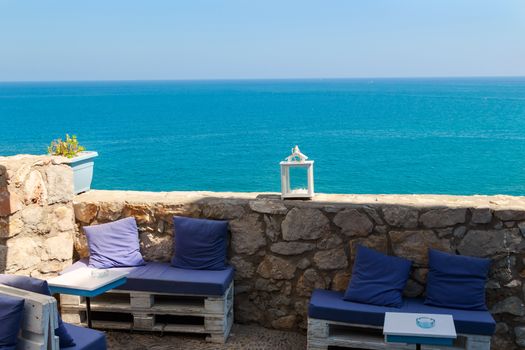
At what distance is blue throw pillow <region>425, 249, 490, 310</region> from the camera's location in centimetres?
454

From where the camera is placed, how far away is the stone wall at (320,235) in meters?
4.73

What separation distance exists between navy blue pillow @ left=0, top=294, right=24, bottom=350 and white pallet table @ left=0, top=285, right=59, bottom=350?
0.15 feet

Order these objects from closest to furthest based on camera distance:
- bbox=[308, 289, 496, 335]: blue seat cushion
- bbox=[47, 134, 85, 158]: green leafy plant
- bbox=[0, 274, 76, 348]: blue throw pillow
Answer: bbox=[0, 274, 76, 348]: blue throw pillow < bbox=[308, 289, 496, 335]: blue seat cushion < bbox=[47, 134, 85, 158]: green leafy plant

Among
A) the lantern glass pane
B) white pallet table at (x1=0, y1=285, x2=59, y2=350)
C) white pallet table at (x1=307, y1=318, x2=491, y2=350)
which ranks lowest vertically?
white pallet table at (x1=307, y1=318, x2=491, y2=350)

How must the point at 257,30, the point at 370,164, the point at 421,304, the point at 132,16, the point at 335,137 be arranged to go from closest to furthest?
the point at 421,304 → the point at 370,164 → the point at 335,137 → the point at 257,30 → the point at 132,16

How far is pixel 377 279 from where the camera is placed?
4684mm

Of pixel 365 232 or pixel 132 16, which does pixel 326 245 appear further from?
pixel 132 16

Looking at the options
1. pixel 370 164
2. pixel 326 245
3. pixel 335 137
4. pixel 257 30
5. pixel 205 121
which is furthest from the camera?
pixel 257 30

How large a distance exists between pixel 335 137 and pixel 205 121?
573 inches

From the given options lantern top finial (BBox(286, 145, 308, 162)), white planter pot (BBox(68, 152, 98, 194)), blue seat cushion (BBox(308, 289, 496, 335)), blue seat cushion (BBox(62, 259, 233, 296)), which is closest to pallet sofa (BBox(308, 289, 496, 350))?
blue seat cushion (BBox(308, 289, 496, 335))

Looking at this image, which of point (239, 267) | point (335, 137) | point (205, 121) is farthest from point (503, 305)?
point (205, 121)

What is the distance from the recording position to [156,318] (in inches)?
199

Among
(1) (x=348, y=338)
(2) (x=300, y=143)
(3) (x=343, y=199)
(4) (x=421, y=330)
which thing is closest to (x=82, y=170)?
(3) (x=343, y=199)

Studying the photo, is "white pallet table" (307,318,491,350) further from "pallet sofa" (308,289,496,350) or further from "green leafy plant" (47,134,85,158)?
"green leafy plant" (47,134,85,158)
